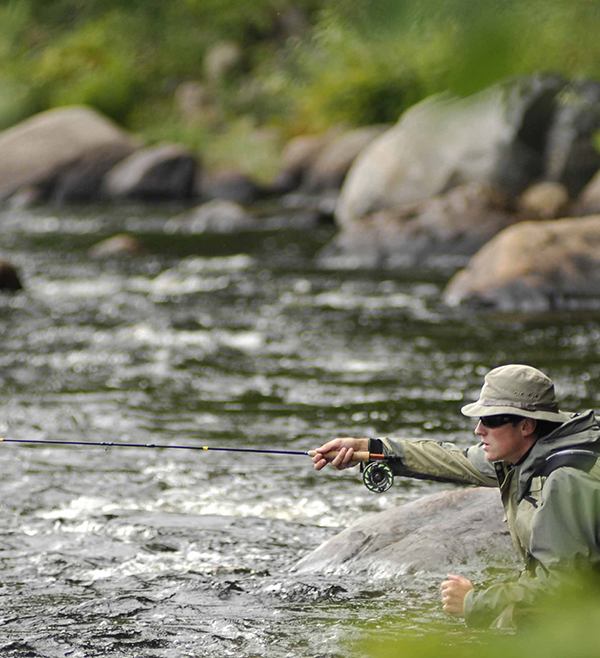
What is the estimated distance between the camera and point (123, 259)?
16.2m

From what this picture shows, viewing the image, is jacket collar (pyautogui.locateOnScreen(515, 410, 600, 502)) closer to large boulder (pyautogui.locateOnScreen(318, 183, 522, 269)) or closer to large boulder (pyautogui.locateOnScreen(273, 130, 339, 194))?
large boulder (pyautogui.locateOnScreen(318, 183, 522, 269))

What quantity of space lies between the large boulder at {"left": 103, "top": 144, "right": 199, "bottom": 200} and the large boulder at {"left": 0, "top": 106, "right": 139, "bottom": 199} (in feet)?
3.44

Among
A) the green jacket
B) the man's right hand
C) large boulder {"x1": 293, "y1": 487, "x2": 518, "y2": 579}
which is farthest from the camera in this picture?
large boulder {"x1": 293, "y1": 487, "x2": 518, "y2": 579}

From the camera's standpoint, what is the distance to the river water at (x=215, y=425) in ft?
14.9

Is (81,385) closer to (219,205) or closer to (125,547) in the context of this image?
(125,547)

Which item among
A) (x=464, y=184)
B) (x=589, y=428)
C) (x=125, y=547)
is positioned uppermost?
(x=464, y=184)

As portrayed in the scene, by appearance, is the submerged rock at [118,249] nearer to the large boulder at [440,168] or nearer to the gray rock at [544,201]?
the large boulder at [440,168]

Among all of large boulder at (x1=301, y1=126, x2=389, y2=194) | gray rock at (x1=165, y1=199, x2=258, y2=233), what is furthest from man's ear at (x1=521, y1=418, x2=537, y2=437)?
large boulder at (x1=301, y1=126, x2=389, y2=194)

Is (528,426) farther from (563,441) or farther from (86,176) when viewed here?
(86,176)

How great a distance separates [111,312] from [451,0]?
1148 cm

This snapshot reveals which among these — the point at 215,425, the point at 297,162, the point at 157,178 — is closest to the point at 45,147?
the point at 157,178

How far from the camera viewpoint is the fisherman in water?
3004 millimetres

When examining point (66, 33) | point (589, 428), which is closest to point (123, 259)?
point (589, 428)

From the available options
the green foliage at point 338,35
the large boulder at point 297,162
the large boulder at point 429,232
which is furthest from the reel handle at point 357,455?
the large boulder at point 297,162
